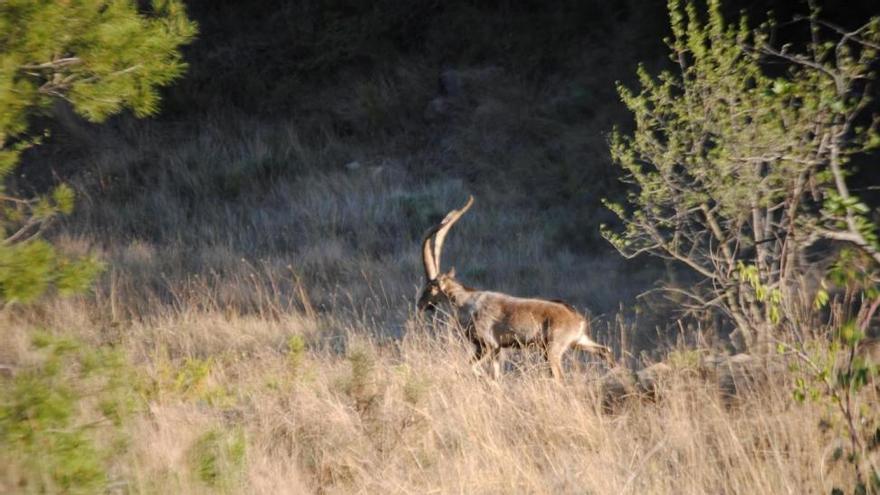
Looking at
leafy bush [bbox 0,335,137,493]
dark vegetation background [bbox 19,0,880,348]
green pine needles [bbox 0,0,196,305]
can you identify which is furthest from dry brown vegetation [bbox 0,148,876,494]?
dark vegetation background [bbox 19,0,880,348]

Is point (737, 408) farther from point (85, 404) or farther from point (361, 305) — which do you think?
point (361, 305)

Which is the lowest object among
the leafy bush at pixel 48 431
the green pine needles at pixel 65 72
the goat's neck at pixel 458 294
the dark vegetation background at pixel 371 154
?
the dark vegetation background at pixel 371 154

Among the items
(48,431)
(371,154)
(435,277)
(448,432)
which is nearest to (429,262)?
A: (435,277)

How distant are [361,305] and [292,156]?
6.88 metres

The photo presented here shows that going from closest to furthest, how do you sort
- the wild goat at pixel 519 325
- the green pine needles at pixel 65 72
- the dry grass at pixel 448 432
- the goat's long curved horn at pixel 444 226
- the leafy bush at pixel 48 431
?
the leafy bush at pixel 48 431
the green pine needles at pixel 65 72
the dry grass at pixel 448 432
the wild goat at pixel 519 325
the goat's long curved horn at pixel 444 226

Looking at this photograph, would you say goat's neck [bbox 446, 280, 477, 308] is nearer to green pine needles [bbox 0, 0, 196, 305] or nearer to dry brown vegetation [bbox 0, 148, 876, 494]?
dry brown vegetation [bbox 0, 148, 876, 494]

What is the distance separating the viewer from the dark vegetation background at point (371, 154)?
12883mm

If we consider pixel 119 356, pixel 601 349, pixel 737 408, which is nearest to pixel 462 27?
pixel 601 349

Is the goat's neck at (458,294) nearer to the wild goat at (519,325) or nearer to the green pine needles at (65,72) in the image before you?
the wild goat at (519,325)

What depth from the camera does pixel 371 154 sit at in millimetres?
18078

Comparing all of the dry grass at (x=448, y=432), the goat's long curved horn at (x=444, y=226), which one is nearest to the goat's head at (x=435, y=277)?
the goat's long curved horn at (x=444, y=226)

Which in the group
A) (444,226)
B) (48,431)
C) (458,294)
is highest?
(48,431)

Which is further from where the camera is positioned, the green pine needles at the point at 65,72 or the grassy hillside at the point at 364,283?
the grassy hillside at the point at 364,283

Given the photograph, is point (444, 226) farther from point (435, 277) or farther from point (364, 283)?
point (364, 283)
